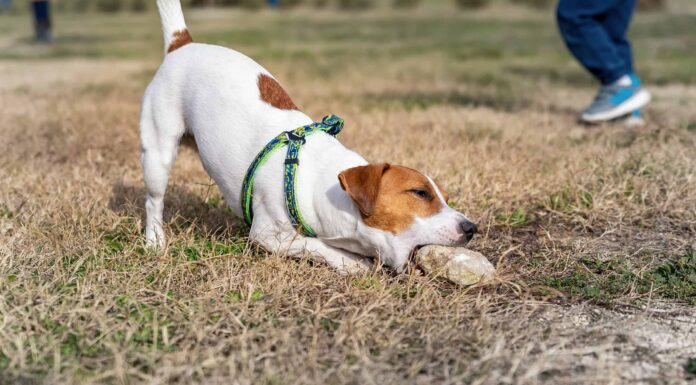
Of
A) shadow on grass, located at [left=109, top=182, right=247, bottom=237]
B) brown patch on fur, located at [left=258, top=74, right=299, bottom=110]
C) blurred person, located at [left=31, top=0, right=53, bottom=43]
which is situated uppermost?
brown patch on fur, located at [left=258, top=74, right=299, bottom=110]

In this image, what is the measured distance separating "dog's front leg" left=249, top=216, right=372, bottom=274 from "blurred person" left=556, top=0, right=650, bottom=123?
411 cm

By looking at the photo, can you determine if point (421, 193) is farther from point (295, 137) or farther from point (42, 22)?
point (42, 22)

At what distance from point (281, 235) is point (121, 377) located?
1158mm

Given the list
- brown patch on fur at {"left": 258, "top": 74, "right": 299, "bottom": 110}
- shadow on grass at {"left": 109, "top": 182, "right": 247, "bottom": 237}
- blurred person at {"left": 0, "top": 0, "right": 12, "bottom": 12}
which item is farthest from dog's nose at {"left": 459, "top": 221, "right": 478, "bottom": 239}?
blurred person at {"left": 0, "top": 0, "right": 12, "bottom": 12}

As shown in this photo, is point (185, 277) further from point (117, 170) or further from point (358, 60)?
point (358, 60)

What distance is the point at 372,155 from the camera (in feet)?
17.4

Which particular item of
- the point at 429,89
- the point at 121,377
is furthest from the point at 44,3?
the point at 121,377

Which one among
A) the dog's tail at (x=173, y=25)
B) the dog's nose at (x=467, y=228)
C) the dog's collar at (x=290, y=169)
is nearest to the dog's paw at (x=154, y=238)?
the dog's collar at (x=290, y=169)

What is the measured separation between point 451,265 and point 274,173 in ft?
2.72

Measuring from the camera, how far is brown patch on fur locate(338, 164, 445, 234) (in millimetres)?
2990

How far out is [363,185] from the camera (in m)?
2.98

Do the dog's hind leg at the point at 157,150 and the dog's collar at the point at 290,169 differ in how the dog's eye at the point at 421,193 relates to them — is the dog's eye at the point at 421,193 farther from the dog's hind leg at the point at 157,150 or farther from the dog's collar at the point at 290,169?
the dog's hind leg at the point at 157,150

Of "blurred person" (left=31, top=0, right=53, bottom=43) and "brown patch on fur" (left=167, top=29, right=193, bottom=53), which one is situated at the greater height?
"brown patch on fur" (left=167, top=29, right=193, bottom=53)

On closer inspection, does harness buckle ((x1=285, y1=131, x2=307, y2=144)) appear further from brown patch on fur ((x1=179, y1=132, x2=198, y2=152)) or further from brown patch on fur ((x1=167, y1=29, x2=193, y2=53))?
brown patch on fur ((x1=167, y1=29, x2=193, y2=53))
